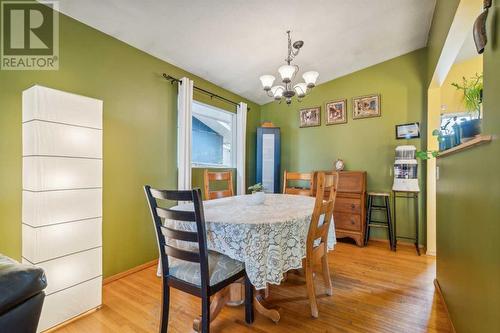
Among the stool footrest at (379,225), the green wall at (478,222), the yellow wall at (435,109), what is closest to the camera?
the green wall at (478,222)

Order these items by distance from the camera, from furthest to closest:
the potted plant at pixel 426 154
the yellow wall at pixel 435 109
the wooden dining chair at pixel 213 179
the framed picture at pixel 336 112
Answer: the framed picture at pixel 336 112, the yellow wall at pixel 435 109, the wooden dining chair at pixel 213 179, the potted plant at pixel 426 154

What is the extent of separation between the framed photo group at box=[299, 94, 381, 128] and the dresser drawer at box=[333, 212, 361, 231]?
5.04 feet

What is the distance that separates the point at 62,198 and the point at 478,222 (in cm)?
251

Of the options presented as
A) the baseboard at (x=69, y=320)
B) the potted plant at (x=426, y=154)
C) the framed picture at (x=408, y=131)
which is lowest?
the baseboard at (x=69, y=320)

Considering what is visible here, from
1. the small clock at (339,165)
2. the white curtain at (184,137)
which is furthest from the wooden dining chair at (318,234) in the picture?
the small clock at (339,165)

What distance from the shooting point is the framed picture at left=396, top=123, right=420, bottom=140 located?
3314 mm

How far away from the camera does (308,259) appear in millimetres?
1692

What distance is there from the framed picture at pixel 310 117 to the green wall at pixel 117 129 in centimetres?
221

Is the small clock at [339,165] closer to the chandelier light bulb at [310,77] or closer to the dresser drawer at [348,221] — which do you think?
the dresser drawer at [348,221]

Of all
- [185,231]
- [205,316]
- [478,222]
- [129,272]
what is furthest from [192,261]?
[129,272]

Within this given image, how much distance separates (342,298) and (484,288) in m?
1.12

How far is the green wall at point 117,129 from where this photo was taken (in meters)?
1.75

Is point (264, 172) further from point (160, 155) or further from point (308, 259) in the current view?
point (308, 259)

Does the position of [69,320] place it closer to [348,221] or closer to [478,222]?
[478,222]
